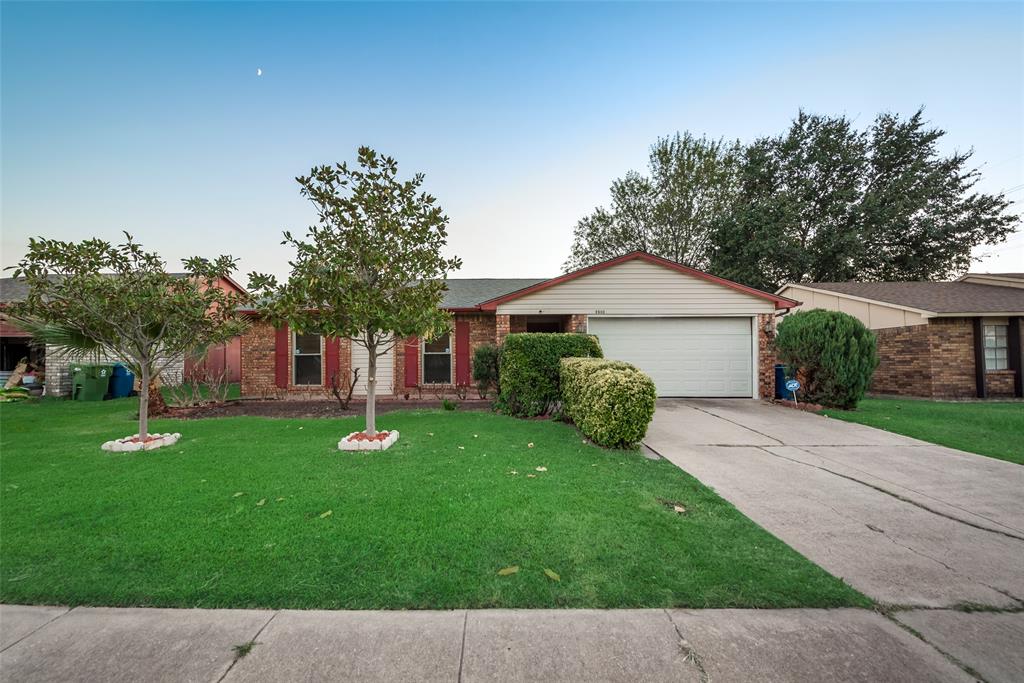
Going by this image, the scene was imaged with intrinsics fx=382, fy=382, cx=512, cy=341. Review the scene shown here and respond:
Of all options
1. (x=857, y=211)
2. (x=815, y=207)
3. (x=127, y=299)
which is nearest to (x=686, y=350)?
(x=127, y=299)

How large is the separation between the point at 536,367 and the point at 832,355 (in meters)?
6.85

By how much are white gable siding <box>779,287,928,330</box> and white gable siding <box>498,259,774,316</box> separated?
193 inches

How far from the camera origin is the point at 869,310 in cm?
1288

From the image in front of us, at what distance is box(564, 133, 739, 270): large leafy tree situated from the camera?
24328 mm

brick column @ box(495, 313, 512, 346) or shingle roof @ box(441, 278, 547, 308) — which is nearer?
brick column @ box(495, 313, 512, 346)

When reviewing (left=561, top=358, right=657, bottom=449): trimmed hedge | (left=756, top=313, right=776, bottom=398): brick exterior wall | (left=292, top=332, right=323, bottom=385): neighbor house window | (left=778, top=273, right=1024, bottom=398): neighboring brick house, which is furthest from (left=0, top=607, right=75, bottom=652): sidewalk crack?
(left=778, top=273, right=1024, bottom=398): neighboring brick house

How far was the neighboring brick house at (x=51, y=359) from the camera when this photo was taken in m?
12.7

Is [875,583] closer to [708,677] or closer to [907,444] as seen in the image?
[708,677]

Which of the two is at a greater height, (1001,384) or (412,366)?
(412,366)

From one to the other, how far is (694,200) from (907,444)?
73.1 ft

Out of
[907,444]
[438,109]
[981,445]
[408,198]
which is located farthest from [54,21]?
[981,445]

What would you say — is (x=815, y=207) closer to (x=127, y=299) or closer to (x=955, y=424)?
(x=955, y=424)

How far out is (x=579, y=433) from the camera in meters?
6.35

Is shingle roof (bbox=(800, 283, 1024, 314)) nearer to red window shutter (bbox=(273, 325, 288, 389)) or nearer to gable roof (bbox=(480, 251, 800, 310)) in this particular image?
gable roof (bbox=(480, 251, 800, 310))
